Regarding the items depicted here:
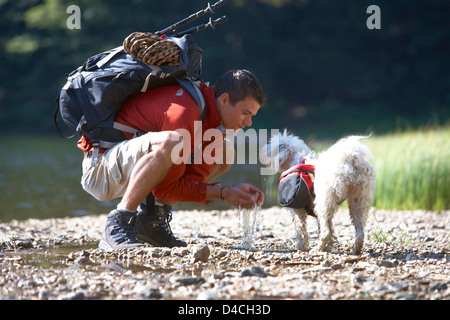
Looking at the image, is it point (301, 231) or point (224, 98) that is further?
point (301, 231)

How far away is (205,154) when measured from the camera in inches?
171

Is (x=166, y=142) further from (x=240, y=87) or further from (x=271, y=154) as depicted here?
(x=271, y=154)

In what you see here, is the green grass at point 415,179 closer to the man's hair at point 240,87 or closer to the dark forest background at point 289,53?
the man's hair at point 240,87

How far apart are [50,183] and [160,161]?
30.8 ft

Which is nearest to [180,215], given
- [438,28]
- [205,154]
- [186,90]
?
[205,154]

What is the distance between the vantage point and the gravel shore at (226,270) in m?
2.84

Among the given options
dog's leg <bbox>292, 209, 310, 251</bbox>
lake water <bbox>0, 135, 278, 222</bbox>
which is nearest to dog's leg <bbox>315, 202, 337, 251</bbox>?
dog's leg <bbox>292, 209, 310, 251</bbox>

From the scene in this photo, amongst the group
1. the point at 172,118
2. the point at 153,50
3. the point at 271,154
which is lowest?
the point at 271,154

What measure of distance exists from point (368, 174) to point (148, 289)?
1.94 metres

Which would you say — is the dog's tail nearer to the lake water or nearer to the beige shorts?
the beige shorts

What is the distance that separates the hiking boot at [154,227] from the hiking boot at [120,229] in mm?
395

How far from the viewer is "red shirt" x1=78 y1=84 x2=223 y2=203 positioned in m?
3.78

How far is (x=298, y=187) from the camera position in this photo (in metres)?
4.18

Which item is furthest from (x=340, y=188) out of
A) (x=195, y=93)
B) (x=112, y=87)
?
(x=112, y=87)
